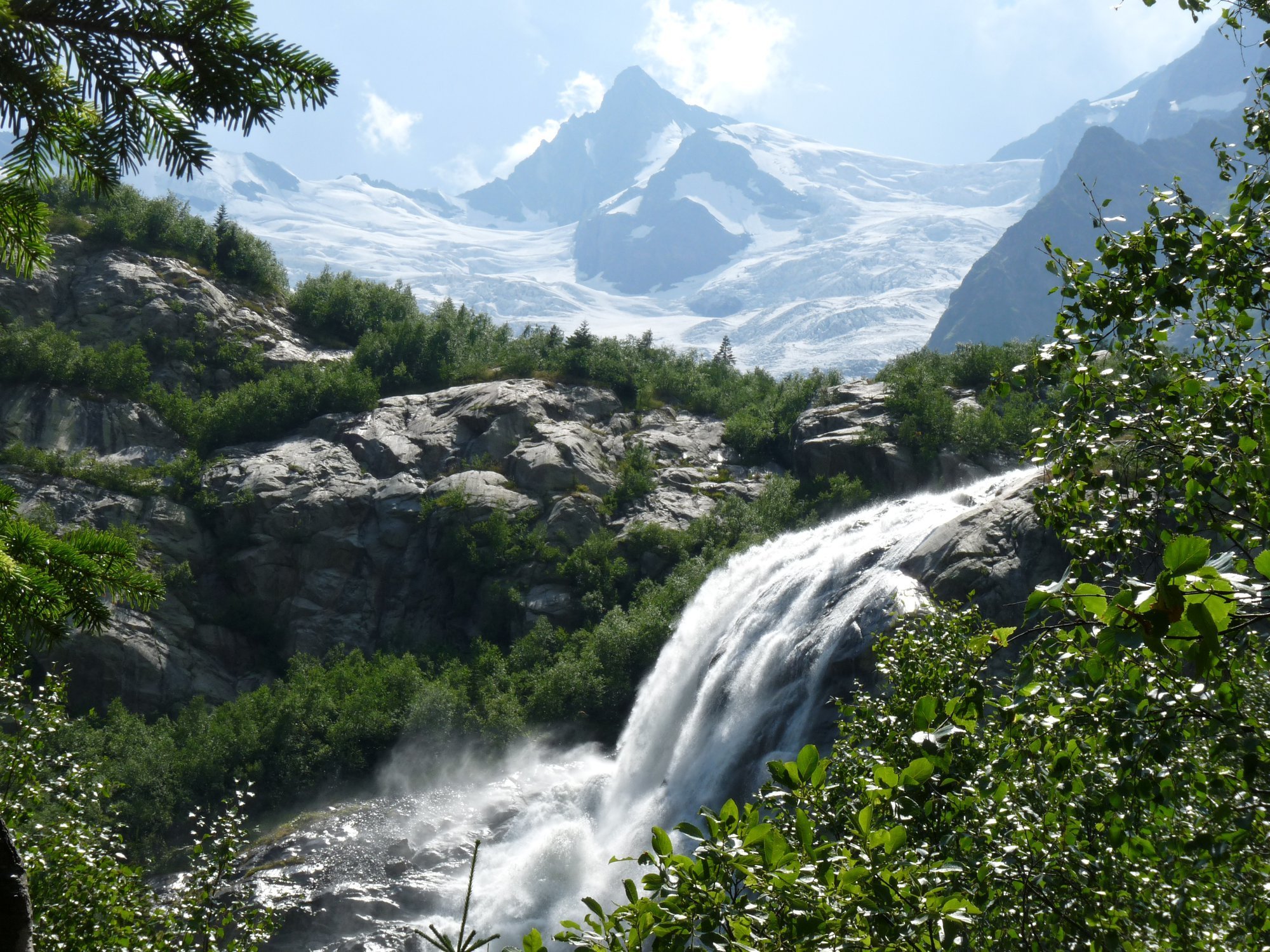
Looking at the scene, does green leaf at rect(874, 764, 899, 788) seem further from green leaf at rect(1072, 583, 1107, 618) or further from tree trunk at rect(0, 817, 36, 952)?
tree trunk at rect(0, 817, 36, 952)

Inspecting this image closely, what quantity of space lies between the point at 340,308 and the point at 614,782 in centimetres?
4327

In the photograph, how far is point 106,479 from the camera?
42719 mm

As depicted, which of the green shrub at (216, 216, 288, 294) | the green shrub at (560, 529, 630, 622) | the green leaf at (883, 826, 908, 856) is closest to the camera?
the green leaf at (883, 826, 908, 856)

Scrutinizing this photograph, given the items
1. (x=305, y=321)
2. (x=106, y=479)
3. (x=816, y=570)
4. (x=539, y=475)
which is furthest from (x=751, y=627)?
(x=305, y=321)

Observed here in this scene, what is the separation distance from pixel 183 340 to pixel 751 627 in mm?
39720

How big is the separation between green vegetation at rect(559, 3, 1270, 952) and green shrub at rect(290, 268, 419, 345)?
57.5m

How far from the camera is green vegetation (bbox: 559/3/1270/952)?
3926mm

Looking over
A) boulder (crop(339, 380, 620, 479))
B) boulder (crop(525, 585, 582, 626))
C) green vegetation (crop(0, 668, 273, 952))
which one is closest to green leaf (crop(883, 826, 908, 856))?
green vegetation (crop(0, 668, 273, 952))

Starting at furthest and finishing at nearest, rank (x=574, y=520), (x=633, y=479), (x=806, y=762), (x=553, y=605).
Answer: (x=633, y=479)
(x=574, y=520)
(x=553, y=605)
(x=806, y=762)

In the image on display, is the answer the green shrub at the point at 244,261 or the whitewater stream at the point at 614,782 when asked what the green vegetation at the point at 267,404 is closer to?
the green shrub at the point at 244,261

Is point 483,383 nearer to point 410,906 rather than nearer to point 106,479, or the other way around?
point 106,479

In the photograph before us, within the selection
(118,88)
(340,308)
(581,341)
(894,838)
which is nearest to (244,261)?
(340,308)

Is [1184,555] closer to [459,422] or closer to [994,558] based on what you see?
[994,558]

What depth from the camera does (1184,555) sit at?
115 inches
